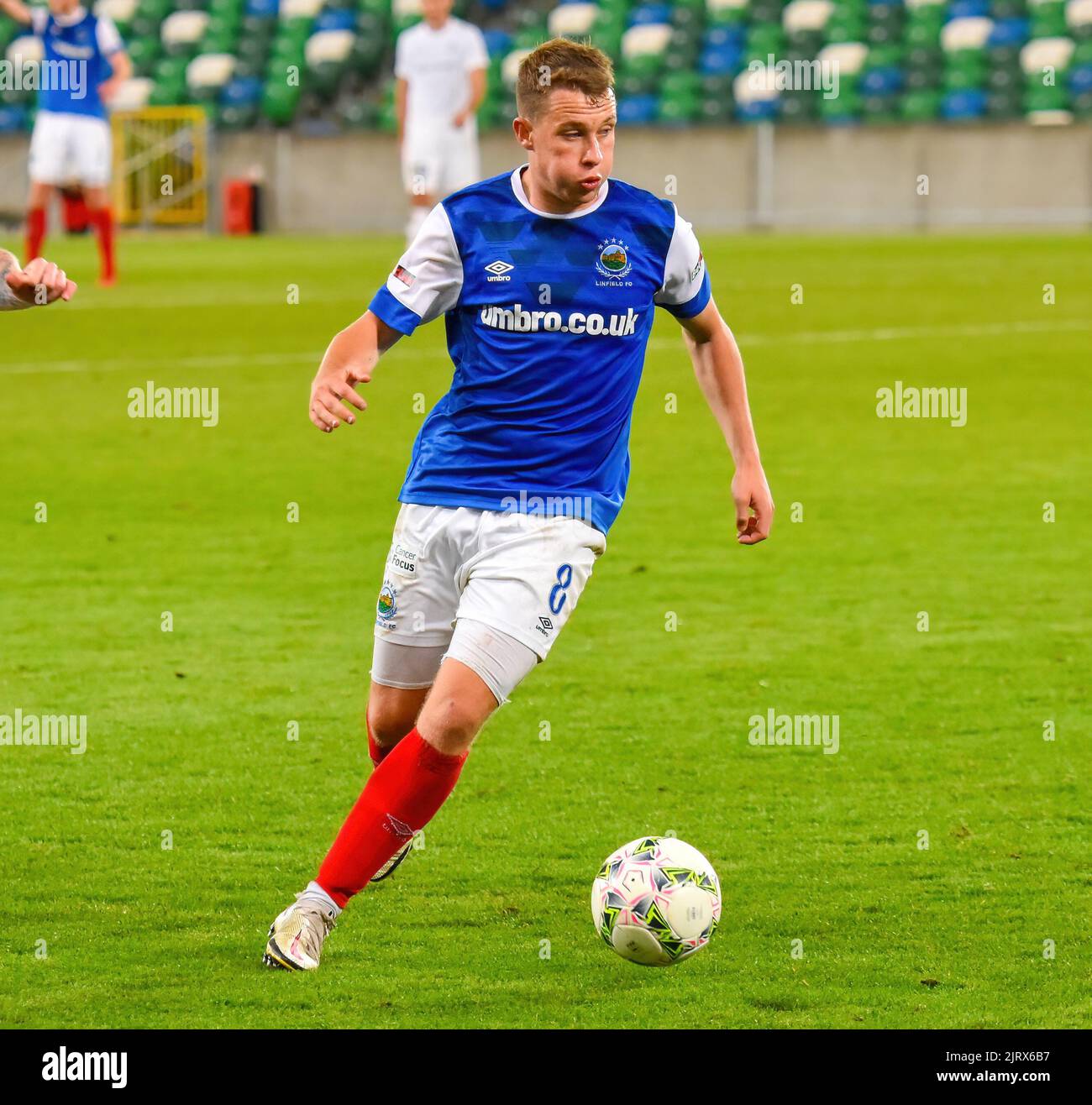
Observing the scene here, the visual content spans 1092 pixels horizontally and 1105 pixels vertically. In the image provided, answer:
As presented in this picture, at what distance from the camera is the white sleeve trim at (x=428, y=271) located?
423cm

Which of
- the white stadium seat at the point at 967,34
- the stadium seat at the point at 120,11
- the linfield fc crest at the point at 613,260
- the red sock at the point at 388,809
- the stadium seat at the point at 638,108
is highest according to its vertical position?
the stadium seat at the point at 120,11

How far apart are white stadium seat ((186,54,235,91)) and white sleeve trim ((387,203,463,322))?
28.8 m

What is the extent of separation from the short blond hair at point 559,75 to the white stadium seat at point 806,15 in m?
27.1

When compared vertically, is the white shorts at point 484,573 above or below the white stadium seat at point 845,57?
below

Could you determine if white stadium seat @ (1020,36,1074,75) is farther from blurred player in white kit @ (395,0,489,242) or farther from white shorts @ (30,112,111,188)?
white shorts @ (30,112,111,188)

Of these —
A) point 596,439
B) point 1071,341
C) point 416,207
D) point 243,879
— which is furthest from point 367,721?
point 416,207

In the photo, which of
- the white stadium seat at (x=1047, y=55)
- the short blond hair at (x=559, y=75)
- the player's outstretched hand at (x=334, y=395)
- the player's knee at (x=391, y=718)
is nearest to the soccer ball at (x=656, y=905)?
the player's knee at (x=391, y=718)

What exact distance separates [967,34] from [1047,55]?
1455 mm

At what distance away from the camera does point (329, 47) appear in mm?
31953

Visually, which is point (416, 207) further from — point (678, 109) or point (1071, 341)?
point (678, 109)

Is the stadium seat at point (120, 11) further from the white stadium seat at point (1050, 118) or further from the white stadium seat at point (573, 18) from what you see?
the white stadium seat at point (1050, 118)

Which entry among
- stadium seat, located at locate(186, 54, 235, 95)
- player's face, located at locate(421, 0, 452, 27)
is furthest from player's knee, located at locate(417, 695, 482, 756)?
stadium seat, located at locate(186, 54, 235, 95)
